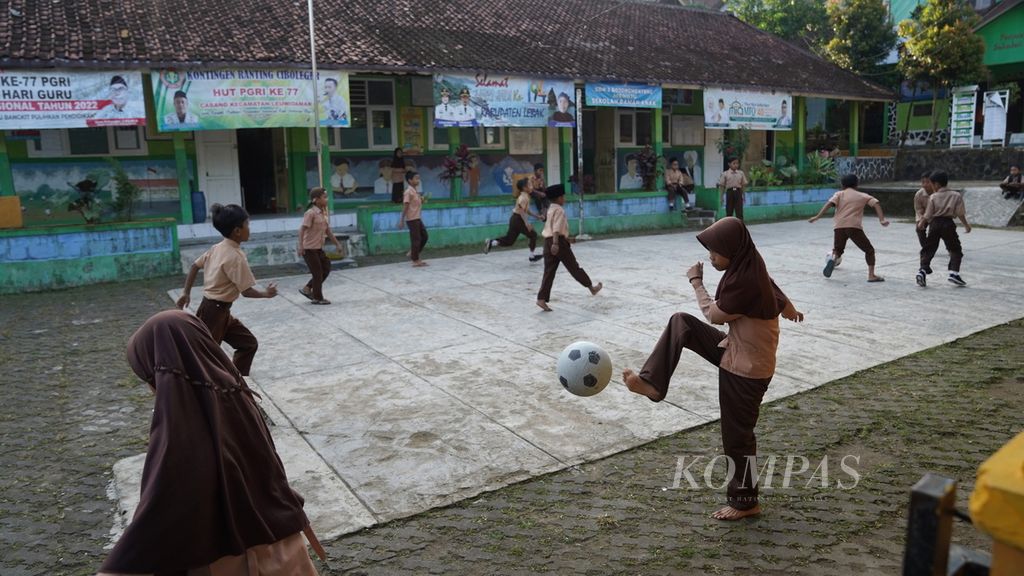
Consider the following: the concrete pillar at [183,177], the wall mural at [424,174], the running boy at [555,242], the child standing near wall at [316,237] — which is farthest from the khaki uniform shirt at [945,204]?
the concrete pillar at [183,177]

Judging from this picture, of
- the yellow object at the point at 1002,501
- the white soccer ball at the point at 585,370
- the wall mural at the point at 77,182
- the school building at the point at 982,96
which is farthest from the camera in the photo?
the school building at the point at 982,96

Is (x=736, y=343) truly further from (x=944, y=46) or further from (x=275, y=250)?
(x=944, y=46)

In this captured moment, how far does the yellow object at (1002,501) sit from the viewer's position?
133cm

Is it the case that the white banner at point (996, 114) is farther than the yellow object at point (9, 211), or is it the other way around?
the white banner at point (996, 114)

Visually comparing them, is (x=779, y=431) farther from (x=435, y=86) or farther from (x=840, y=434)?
(x=435, y=86)

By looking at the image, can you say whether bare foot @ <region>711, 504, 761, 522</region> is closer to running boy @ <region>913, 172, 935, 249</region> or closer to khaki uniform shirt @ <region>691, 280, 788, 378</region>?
khaki uniform shirt @ <region>691, 280, 788, 378</region>

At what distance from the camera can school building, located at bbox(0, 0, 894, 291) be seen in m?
12.2

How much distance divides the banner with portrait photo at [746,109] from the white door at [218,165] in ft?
38.5

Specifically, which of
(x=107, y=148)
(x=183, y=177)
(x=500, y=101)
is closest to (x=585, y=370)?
(x=183, y=177)

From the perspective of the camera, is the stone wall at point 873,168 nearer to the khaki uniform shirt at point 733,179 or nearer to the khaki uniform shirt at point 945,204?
the khaki uniform shirt at point 733,179

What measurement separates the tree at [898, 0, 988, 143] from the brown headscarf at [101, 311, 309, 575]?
25.3 m

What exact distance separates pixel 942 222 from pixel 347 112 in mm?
10306

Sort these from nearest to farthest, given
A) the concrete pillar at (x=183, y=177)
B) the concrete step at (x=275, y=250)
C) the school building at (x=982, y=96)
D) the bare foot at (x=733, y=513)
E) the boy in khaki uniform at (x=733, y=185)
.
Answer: the bare foot at (x=733, y=513) → the concrete step at (x=275, y=250) → the concrete pillar at (x=183, y=177) → the boy in khaki uniform at (x=733, y=185) → the school building at (x=982, y=96)

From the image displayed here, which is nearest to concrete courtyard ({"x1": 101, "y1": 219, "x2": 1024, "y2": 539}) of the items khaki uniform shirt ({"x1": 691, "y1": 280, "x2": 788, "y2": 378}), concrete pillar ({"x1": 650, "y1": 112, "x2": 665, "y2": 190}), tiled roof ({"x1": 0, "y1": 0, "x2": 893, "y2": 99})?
khaki uniform shirt ({"x1": 691, "y1": 280, "x2": 788, "y2": 378})
